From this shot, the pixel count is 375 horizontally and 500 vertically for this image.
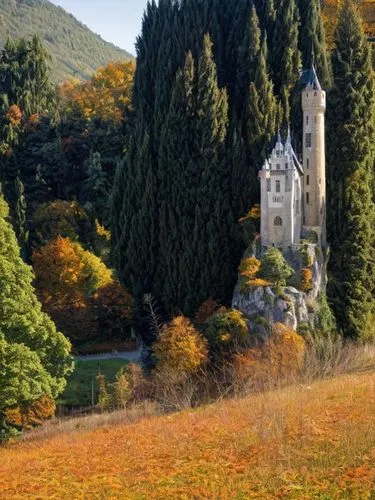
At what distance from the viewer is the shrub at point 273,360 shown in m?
18.9

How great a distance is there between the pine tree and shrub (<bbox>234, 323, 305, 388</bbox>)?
5.06 meters

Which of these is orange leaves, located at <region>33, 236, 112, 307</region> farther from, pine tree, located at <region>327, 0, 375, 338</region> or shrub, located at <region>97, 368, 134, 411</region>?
pine tree, located at <region>327, 0, 375, 338</region>

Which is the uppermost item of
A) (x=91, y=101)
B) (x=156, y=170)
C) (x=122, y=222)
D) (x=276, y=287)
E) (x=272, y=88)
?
(x=91, y=101)

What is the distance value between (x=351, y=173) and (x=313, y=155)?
217cm

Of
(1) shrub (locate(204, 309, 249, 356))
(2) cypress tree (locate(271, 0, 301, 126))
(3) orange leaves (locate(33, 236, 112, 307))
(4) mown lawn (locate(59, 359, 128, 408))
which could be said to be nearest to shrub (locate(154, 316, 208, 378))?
(1) shrub (locate(204, 309, 249, 356))

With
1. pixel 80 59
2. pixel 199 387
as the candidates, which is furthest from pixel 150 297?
pixel 80 59

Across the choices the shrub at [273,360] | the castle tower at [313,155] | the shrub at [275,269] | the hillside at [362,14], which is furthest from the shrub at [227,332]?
the hillside at [362,14]

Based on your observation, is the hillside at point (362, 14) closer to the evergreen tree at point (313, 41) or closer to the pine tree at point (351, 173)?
the evergreen tree at point (313, 41)

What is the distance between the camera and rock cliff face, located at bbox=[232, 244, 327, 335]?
896 inches

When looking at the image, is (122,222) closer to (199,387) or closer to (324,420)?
(199,387)

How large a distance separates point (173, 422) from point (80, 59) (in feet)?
284

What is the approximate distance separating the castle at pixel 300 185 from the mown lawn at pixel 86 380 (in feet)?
24.5

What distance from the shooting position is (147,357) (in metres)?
25.8

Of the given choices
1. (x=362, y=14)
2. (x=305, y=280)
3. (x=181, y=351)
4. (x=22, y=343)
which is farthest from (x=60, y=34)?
(x=22, y=343)
